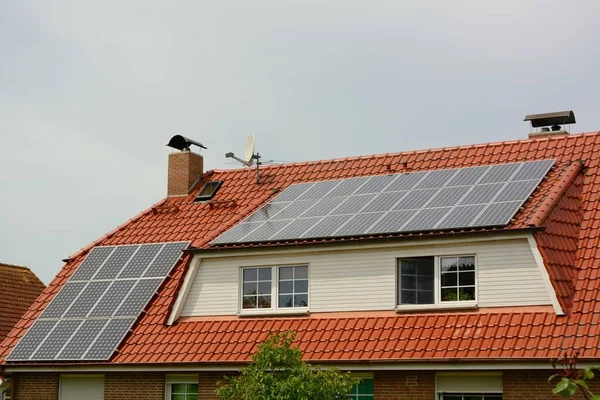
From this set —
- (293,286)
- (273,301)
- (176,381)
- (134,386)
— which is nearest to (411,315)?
(293,286)

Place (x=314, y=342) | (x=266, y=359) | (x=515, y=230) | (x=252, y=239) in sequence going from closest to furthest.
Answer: (x=266, y=359)
(x=515, y=230)
(x=314, y=342)
(x=252, y=239)

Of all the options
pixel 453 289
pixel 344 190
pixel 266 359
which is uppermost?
pixel 344 190

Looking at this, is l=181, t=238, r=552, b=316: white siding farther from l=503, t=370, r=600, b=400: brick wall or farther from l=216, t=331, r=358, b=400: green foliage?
l=216, t=331, r=358, b=400: green foliage

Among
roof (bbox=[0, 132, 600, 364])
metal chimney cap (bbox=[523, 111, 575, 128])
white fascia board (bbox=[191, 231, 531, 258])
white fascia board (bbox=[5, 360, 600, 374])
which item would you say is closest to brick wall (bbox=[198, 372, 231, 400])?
white fascia board (bbox=[5, 360, 600, 374])

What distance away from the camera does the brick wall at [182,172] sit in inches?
1169

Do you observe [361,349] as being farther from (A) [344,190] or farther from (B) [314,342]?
(A) [344,190]

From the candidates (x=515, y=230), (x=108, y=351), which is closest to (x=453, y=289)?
(x=515, y=230)

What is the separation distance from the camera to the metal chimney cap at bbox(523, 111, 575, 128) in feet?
83.9

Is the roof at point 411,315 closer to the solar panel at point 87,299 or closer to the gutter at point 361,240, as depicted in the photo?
the gutter at point 361,240

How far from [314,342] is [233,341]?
217 centimetres

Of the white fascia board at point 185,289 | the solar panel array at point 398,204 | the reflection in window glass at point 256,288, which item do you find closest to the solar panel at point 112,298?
the white fascia board at point 185,289

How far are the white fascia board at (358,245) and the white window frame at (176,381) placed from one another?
294cm

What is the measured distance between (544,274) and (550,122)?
8.29 meters

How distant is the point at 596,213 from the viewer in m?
21.2
